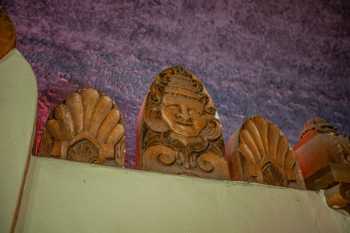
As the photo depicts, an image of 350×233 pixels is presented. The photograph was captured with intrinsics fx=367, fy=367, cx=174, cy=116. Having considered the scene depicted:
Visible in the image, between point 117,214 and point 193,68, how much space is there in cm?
113

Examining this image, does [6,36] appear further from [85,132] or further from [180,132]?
[180,132]

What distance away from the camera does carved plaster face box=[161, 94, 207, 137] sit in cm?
112

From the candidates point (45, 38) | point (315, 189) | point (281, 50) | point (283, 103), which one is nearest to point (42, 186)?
point (315, 189)

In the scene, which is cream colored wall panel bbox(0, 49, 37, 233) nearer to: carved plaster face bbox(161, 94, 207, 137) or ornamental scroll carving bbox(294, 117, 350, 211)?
carved plaster face bbox(161, 94, 207, 137)

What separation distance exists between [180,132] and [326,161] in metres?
0.46

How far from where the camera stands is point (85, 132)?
101 cm

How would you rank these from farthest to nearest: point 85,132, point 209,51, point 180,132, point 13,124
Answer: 1. point 209,51
2. point 180,132
3. point 85,132
4. point 13,124

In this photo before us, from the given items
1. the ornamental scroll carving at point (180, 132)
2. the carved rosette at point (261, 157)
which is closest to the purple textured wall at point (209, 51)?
the ornamental scroll carving at point (180, 132)

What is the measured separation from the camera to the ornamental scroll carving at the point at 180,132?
1051 mm

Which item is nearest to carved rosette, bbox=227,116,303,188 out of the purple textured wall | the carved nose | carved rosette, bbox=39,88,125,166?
the carved nose

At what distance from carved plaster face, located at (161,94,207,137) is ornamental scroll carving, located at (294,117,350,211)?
0.38 metres

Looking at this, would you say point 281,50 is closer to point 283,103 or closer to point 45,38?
point 283,103

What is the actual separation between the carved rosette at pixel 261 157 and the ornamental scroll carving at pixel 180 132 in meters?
0.06

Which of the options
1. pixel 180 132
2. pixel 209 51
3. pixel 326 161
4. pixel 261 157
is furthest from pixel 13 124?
pixel 209 51
